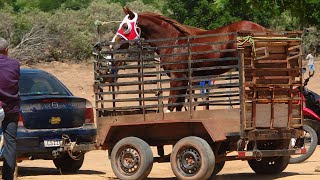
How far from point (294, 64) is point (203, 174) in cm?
213

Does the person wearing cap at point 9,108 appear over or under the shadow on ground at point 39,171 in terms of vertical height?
over

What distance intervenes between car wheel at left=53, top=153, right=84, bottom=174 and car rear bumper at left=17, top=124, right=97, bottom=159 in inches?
23.5

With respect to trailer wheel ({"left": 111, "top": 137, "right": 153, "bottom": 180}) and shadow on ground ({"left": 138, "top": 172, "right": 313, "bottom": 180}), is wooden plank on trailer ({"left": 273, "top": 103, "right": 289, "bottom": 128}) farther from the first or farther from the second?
trailer wheel ({"left": 111, "top": 137, "right": 153, "bottom": 180})

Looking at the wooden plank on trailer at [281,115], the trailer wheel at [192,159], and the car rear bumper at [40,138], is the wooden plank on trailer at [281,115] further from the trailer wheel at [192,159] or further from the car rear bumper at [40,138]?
the car rear bumper at [40,138]

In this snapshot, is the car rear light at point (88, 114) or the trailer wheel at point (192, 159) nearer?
the trailer wheel at point (192, 159)

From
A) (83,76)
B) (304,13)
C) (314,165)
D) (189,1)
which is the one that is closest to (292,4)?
(304,13)

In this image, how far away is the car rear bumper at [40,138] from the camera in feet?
43.7

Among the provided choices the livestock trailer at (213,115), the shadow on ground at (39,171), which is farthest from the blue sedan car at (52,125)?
the livestock trailer at (213,115)

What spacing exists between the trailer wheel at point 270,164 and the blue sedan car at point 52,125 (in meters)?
2.53

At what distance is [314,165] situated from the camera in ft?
48.7

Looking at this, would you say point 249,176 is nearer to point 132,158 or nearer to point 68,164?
point 132,158

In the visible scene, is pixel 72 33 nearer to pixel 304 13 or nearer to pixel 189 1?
pixel 189 1

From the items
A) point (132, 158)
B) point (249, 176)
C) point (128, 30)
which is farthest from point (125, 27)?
point (249, 176)

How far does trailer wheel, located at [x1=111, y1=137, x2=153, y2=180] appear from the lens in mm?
12070
